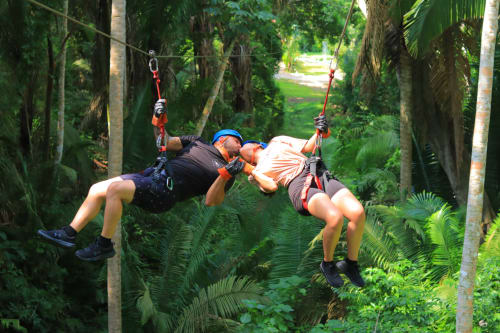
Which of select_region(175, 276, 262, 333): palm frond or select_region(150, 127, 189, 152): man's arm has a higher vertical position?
select_region(150, 127, 189, 152): man's arm

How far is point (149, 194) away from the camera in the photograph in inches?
174

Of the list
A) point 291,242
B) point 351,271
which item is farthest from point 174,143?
point 291,242

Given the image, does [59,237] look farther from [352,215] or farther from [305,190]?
[352,215]

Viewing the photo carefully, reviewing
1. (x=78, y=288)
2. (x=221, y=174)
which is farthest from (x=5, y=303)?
(x=221, y=174)

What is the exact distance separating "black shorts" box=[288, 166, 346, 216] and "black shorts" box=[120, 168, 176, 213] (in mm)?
948

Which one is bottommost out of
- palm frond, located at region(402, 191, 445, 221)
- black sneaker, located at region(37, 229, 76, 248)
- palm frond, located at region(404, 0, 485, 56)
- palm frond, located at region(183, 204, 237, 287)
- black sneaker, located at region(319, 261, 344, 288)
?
palm frond, located at region(183, 204, 237, 287)

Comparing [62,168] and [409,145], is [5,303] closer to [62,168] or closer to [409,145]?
[62,168]

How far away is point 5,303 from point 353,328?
15.2 ft

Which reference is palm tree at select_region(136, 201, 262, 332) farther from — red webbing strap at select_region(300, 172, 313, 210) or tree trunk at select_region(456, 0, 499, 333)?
red webbing strap at select_region(300, 172, 313, 210)

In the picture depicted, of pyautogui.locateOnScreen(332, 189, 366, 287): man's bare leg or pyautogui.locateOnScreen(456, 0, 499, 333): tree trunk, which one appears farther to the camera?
pyautogui.locateOnScreen(456, 0, 499, 333): tree trunk

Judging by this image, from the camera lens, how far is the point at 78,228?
434 centimetres

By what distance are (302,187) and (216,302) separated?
339 cm

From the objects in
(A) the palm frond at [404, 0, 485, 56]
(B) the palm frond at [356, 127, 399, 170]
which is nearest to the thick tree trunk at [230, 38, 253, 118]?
(B) the palm frond at [356, 127, 399, 170]

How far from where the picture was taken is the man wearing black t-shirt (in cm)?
432
